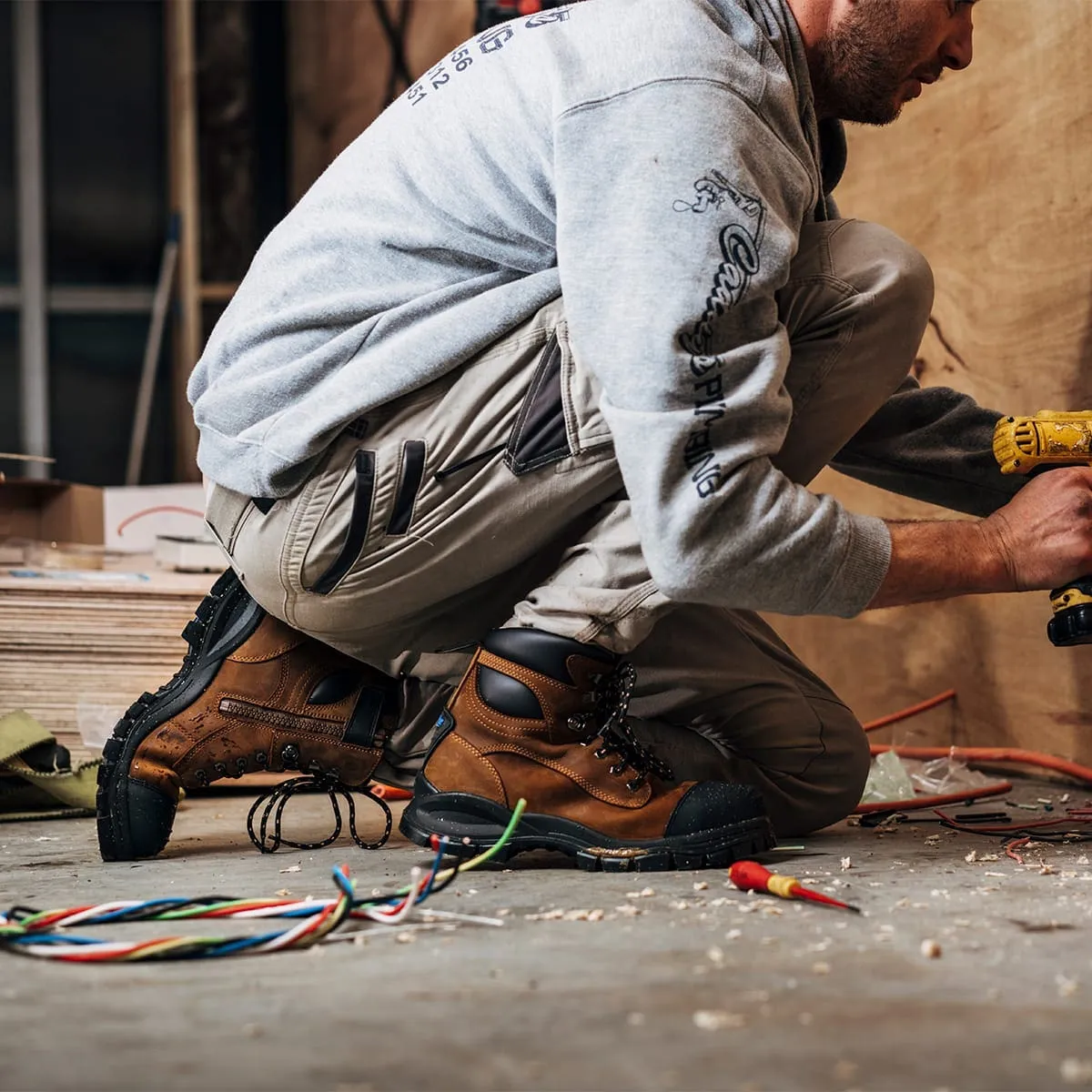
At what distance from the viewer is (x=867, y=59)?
1.32 meters

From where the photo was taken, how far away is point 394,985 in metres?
0.84

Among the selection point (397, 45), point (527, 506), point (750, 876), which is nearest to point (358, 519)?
point (527, 506)

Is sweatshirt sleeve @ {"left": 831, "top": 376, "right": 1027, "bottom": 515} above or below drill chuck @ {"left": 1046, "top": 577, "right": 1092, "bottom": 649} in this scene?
above

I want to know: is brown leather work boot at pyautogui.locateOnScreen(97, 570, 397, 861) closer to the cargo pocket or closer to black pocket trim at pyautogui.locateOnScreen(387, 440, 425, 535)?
the cargo pocket

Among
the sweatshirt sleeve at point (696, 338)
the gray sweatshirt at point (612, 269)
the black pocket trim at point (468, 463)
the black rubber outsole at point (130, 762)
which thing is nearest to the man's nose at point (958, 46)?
the gray sweatshirt at point (612, 269)

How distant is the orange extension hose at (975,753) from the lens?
5.84 feet

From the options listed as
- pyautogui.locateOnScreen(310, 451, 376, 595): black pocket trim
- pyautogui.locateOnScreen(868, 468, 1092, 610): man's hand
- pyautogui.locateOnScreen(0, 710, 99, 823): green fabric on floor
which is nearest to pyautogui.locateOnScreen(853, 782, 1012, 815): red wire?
pyautogui.locateOnScreen(868, 468, 1092, 610): man's hand

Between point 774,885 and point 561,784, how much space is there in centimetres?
26

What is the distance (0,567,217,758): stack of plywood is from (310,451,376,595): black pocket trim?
0.77m

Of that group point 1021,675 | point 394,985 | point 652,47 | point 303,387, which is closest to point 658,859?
point 394,985

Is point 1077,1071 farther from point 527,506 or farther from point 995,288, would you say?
point 995,288

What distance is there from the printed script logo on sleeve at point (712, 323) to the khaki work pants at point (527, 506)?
170mm

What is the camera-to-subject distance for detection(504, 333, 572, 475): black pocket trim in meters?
1.28

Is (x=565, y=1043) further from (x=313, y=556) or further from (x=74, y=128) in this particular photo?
(x=74, y=128)
